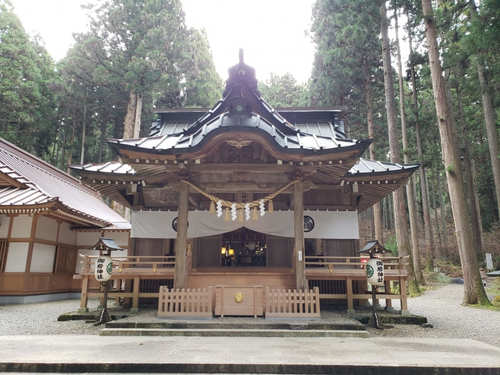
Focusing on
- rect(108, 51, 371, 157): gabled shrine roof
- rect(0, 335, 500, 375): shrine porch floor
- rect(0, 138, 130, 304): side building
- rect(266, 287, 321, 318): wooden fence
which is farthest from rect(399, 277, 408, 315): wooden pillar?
rect(0, 138, 130, 304): side building

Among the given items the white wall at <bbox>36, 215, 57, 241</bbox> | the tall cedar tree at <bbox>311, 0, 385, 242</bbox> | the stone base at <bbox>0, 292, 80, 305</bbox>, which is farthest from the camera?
the tall cedar tree at <bbox>311, 0, 385, 242</bbox>

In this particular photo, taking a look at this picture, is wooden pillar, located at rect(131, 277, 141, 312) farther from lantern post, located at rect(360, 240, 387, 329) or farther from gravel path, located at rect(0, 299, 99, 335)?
lantern post, located at rect(360, 240, 387, 329)

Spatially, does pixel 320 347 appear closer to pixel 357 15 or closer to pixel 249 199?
pixel 249 199

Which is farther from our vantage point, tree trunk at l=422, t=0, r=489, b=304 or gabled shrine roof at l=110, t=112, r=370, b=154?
tree trunk at l=422, t=0, r=489, b=304

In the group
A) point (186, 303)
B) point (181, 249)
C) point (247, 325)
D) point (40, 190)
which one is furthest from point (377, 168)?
point (40, 190)

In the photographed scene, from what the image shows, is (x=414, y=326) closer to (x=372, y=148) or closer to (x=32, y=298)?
(x=372, y=148)

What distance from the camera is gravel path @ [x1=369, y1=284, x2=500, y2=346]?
281 inches

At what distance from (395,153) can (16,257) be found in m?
15.6

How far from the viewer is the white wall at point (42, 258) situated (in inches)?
487

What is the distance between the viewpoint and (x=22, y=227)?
12250 millimetres

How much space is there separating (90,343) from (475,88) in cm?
1679

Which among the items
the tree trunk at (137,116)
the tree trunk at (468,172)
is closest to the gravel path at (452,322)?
the tree trunk at (468,172)

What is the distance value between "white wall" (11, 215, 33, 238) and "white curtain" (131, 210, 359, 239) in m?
4.78

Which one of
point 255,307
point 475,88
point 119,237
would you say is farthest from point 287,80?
point 255,307
